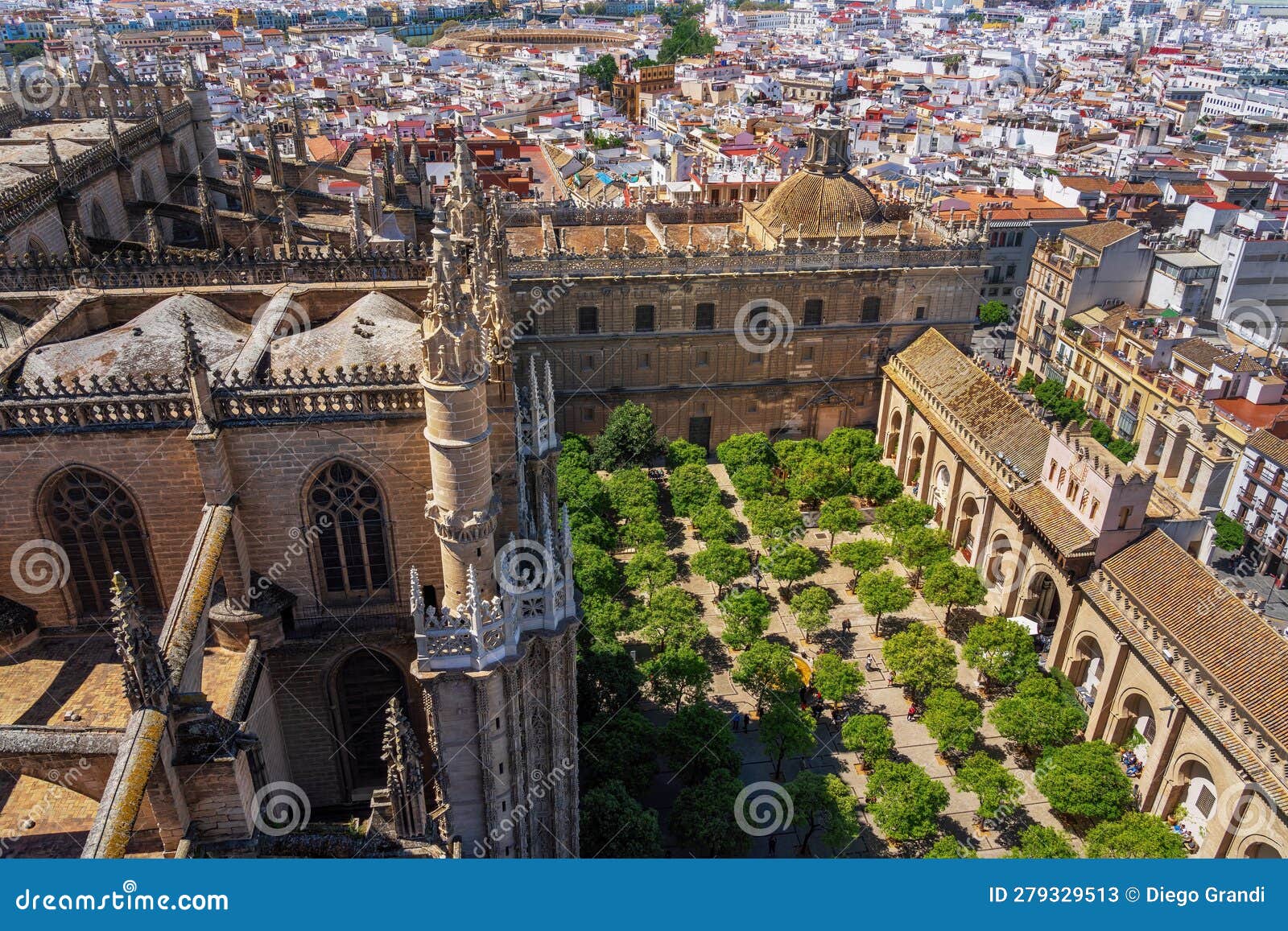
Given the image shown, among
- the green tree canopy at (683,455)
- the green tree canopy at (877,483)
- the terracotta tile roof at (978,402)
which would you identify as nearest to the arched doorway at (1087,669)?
the terracotta tile roof at (978,402)

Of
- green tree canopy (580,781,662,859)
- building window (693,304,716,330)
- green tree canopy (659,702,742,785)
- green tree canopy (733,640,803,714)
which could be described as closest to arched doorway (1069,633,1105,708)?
green tree canopy (733,640,803,714)

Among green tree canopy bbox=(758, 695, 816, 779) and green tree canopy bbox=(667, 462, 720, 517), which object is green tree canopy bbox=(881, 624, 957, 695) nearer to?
green tree canopy bbox=(758, 695, 816, 779)

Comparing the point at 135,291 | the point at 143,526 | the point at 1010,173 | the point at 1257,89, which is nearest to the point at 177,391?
the point at 143,526

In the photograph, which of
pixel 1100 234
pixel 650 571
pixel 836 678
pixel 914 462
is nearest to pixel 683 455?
pixel 650 571

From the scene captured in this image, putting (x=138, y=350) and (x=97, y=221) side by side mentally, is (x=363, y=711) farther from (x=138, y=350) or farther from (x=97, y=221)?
(x=97, y=221)

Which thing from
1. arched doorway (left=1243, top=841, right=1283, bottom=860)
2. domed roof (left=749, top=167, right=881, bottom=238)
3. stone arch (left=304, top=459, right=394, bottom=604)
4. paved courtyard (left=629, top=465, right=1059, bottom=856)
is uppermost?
stone arch (left=304, top=459, right=394, bottom=604)

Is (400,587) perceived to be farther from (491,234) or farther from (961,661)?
(961,661)

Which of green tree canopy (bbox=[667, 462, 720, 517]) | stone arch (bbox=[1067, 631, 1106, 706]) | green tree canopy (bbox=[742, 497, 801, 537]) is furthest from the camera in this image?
green tree canopy (bbox=[667, 462, 720, 517])
